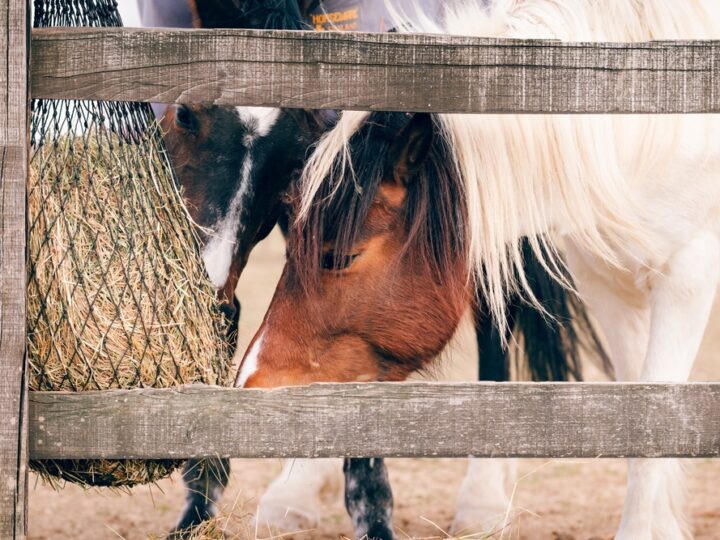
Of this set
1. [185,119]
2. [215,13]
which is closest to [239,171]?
[185,119]

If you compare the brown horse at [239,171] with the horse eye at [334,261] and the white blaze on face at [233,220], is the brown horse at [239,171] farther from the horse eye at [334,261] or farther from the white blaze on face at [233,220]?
the horse eye at [334,261]

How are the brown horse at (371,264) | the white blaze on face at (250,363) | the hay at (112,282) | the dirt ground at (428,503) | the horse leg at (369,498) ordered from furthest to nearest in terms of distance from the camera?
the dirt ground at (428,503)
the horse leg at (369,498)
the brown horse at (371,264)
the white blaze on face at (250,363)
the hay at (112,282)

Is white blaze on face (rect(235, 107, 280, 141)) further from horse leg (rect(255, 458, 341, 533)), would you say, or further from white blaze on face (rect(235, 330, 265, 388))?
horse leg (rect(255, 458, 341, 533))

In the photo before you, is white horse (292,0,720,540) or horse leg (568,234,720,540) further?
horse leg (568,234,720,540)

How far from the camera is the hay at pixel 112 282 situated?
2.01 m

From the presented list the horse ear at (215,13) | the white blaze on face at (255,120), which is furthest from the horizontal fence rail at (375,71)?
the horse ear at (215,13)

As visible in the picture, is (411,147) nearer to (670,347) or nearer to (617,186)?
(617,186)

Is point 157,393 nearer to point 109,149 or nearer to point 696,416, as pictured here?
point 109,149

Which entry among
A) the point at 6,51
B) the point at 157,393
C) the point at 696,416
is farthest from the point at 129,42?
the point at 696,416

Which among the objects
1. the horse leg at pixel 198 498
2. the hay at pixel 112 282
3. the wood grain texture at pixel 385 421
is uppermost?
the hay at pixel 112 282

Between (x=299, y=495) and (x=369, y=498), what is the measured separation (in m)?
0.50

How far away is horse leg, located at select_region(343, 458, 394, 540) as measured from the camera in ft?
11.1

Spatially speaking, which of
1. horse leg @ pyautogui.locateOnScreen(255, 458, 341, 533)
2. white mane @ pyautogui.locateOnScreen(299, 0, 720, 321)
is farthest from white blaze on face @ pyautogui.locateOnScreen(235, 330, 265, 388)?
horse leg @ pyautogui.locateOnScreen(255, 458, 341, 533)

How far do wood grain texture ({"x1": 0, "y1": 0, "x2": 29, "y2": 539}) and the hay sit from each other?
116 mm
